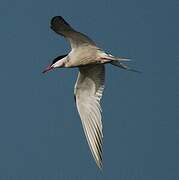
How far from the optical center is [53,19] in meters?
15.7

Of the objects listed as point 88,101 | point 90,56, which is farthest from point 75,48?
point 88,101

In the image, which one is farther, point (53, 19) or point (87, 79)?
point (87, 79)

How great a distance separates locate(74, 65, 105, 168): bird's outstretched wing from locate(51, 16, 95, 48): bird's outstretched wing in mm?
950

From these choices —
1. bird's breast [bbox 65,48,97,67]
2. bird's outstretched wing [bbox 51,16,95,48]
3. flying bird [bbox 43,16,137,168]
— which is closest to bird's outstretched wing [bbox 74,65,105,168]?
flying bird [bbox 43,16,137,168]

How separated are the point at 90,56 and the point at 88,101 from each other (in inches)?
54.9

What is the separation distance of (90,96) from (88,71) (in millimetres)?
530

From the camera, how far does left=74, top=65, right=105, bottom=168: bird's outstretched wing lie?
17.1m

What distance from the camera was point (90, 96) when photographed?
17.8 metres

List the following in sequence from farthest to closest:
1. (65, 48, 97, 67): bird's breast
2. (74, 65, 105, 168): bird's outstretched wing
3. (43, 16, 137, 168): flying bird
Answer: (74, 65, 105, 168): bird's outstretched wing → (65, 48, 97, 67): bird's breast → (43, 16, 137, 168): flying bird

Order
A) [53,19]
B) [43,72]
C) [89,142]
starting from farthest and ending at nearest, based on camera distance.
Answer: [43,72] < [89,142] < [53,19]

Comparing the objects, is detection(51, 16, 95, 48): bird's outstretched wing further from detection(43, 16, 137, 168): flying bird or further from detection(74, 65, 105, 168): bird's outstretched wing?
detection(74, 65, 105, 168): bird's outstretched wing

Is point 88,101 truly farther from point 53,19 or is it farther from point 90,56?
point 53,19

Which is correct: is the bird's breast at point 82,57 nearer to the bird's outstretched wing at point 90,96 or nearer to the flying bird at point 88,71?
the flying bird at point 88,71

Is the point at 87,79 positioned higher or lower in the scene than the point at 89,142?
higher
